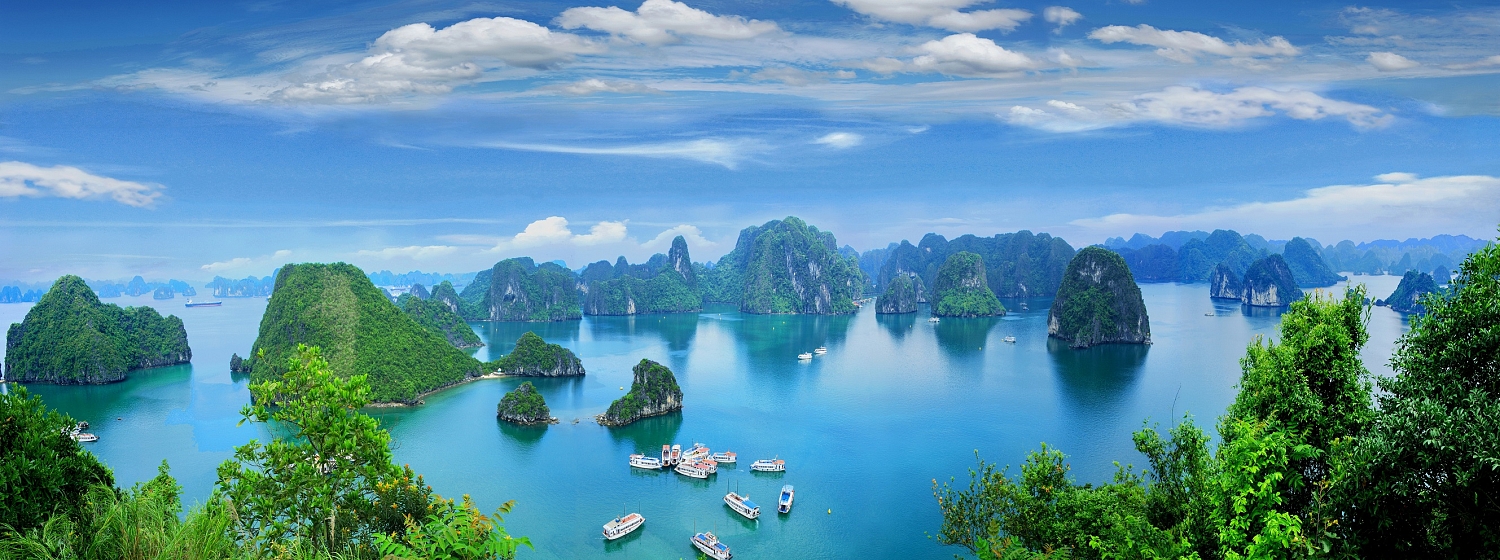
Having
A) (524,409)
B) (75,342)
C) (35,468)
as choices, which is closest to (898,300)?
(524,409)

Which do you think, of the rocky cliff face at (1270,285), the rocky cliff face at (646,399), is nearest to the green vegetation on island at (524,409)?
the rocky cliff face at (646,399)

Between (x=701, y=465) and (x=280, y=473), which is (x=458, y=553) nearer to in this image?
(x=280, y=473)

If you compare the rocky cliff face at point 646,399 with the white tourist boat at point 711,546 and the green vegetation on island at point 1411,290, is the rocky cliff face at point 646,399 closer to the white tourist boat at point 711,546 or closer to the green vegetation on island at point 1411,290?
the white tourist boat at point 711,546

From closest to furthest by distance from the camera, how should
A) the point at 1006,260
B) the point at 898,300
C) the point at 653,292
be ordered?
the point at 898,300 < the point at 653,292 < the point at 1006,260

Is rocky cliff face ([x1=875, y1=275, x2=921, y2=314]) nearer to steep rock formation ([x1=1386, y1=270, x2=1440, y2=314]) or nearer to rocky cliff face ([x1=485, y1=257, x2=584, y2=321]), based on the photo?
rocky cliff face ([x1=485, y1=257, x2=584, y2=321])

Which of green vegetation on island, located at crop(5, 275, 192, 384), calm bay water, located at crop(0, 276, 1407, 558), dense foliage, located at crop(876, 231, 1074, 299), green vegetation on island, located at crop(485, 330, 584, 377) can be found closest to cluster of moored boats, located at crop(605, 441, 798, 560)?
calm bay water, located at crop(0, 276, 1407, 558)

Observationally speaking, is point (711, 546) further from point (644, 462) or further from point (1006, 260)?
point (1006, 260)
